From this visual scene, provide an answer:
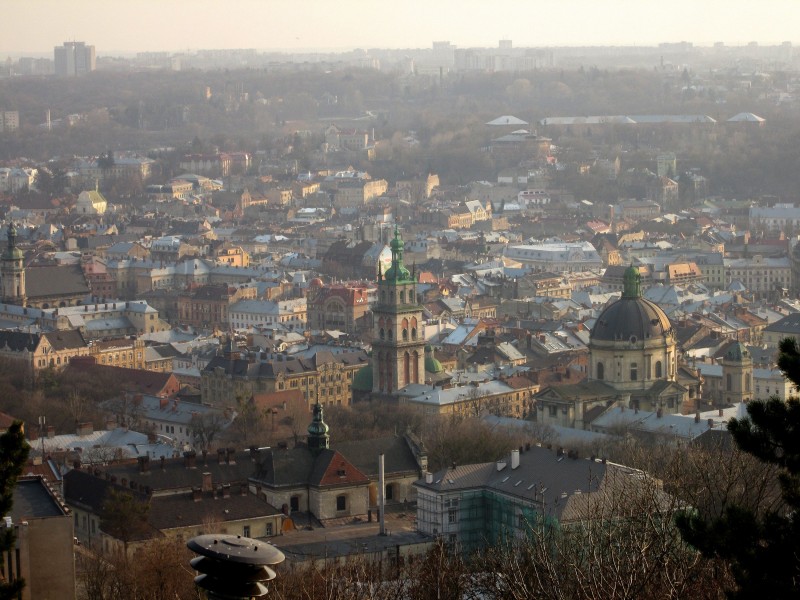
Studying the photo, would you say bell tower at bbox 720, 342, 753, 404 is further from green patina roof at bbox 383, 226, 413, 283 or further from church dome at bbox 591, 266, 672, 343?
green patina roof at bbox 383, 226, 413, 283

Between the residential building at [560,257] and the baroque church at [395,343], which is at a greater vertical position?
the baroque church at [395,343]

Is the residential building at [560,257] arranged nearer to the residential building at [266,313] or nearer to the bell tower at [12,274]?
the residential building at [266,313]

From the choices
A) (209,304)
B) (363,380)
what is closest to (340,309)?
(209,304)

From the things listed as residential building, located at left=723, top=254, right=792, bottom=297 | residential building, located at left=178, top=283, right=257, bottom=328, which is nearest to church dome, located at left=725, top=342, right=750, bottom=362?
residential building, located at left=178, top=283, right=257, bottom=328

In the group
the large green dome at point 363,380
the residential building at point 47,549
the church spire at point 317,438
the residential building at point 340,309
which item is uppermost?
the residential building at point 47,549

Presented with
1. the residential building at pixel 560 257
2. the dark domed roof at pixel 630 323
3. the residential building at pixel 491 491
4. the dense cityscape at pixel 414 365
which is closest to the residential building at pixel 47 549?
the dense cityscape at pixel 414 365

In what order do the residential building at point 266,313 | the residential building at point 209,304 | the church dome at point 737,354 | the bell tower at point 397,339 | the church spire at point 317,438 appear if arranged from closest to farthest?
1. the church spire at point 317,438
2. the church dome at point 737,354
3. the bell tower at point 397,339
4. the residential building at point 266,313
5. the residential building at point 209,304

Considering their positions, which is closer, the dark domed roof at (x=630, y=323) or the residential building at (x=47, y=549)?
the residential building at (x=47, y=549)

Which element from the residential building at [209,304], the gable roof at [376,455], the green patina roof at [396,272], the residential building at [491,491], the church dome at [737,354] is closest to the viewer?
the residential building at [491,491]
